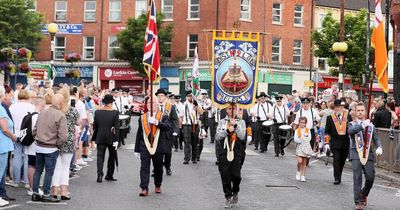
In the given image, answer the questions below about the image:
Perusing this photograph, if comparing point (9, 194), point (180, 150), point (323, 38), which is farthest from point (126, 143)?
point (323, 38)

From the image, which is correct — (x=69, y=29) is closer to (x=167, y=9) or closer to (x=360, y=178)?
(x=167, y=9)

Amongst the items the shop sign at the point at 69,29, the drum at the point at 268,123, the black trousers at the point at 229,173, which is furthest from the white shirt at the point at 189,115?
the shop sign at the point at 69,29

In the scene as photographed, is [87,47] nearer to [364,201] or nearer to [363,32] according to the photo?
[363,32]

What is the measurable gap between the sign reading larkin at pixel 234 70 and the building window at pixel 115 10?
4370 cm

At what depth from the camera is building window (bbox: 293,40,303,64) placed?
55.6 m

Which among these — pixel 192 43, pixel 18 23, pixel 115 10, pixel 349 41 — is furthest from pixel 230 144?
pixel 115 10

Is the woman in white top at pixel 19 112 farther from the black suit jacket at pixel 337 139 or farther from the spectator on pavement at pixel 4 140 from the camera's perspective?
the black suit jacket at pixel 337 139

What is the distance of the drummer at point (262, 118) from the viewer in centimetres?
2345


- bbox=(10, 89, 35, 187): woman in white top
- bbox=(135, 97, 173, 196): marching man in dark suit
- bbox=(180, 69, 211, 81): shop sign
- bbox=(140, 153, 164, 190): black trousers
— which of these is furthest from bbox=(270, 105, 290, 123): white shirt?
bbox=(180, 69, 211, 81): shop sign

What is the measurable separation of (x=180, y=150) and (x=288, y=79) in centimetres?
3264

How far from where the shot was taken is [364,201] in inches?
462

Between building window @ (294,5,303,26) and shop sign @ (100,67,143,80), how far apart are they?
540 inches

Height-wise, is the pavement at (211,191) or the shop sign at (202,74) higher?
the shop sign at (202,74)

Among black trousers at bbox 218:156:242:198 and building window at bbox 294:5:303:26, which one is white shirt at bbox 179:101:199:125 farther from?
building window at bbox 294:5:303:26
